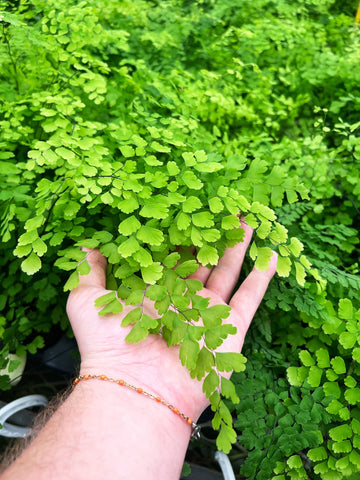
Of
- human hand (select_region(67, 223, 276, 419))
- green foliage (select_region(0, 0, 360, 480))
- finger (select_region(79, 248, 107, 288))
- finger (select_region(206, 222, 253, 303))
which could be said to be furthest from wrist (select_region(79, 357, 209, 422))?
finger (select_region(206, 222, 253, 303))

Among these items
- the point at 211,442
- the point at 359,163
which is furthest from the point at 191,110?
the point at 211,442

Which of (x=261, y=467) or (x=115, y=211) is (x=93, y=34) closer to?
(x=115, y=211)

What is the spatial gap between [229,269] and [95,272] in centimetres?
51

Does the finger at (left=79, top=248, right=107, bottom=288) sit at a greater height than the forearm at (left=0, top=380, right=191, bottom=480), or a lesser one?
greater

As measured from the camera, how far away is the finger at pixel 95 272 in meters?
1.17

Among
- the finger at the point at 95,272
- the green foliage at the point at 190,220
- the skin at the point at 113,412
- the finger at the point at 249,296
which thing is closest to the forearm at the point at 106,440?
the skin at the point at 113,412

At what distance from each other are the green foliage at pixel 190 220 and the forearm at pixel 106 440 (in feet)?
0.55

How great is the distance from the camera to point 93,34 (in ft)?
5.90

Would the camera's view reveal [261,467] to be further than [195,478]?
No

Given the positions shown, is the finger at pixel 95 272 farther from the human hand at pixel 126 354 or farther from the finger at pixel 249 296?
the finger at pixel 249 296

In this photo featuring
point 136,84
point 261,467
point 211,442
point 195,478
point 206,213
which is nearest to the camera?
point 206,213

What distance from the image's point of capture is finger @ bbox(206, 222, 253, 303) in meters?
1.37

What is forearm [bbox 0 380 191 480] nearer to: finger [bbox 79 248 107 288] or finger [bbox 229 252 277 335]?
finger [bbox 79 248 107 288]

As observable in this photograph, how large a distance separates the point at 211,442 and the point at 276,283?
77 cm
